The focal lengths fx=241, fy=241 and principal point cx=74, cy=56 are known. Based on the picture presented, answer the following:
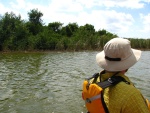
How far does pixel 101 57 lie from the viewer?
2232 millimetres

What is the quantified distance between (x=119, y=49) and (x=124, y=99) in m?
0.43

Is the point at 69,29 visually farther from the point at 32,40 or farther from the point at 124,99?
the point at 124,99

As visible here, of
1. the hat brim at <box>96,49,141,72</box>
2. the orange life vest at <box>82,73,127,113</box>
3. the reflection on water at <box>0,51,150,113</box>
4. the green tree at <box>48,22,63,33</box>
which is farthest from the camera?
the green tree at <box>48,22,63,33</box>

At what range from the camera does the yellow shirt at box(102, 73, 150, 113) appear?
1.82 meters

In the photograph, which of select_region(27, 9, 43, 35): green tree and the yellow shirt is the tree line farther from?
the yellow shirt

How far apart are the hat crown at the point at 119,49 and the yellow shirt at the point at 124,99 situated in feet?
0.88

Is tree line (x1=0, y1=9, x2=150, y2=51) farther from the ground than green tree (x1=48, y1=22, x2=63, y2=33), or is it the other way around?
green tree (x1=48, y1=22, x2=63, y2=33)

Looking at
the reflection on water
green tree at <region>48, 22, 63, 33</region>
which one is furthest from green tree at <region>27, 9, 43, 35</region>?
the reflection on water

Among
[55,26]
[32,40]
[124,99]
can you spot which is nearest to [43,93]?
[124,99]

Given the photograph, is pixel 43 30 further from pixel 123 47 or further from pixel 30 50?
pixel 123 47

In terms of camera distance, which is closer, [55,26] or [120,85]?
[120,85]

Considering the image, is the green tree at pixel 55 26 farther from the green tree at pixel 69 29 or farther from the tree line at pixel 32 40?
the tree line at pixel 32 40

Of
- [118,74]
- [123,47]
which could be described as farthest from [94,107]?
[123,47]

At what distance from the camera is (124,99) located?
184cm
